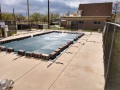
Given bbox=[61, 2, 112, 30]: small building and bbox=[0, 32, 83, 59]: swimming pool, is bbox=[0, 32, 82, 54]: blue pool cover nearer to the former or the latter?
bbox=[0, 32, 83, 59]: swimming pool

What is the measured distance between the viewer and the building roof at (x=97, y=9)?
29.9m

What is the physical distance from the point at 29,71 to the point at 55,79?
1.36m

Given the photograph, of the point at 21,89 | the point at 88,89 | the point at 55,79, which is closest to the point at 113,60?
the point at 88,89

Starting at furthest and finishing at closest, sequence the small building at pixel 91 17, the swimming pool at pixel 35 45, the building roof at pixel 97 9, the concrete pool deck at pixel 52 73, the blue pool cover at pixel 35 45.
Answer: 1. the building roof at pixel 97 9
2. the small building at pixel 91 17
3. the blue pool cover at pixel 35 45
4. the swimming pool at pixel 35 45
5. the concrete pool deck at pixel 52 73

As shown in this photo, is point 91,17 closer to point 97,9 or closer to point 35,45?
point 97,9

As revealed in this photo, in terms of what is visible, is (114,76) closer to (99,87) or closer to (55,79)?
(99,87)

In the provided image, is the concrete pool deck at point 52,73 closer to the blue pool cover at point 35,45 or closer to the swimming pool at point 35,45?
the swimming pool at point 35,45

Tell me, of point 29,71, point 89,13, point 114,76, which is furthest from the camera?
point 89,13

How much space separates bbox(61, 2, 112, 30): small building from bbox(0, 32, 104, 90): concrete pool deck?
21458 millimetres

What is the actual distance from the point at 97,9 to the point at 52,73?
2856 cm

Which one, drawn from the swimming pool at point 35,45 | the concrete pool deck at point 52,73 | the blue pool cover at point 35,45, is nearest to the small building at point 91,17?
the swimming pool at point 35,45

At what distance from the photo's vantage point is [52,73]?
18.4 feet

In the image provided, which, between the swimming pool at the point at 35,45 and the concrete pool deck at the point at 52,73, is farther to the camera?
the swimming pool at the point at 35,45

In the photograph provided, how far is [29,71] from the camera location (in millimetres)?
5766
